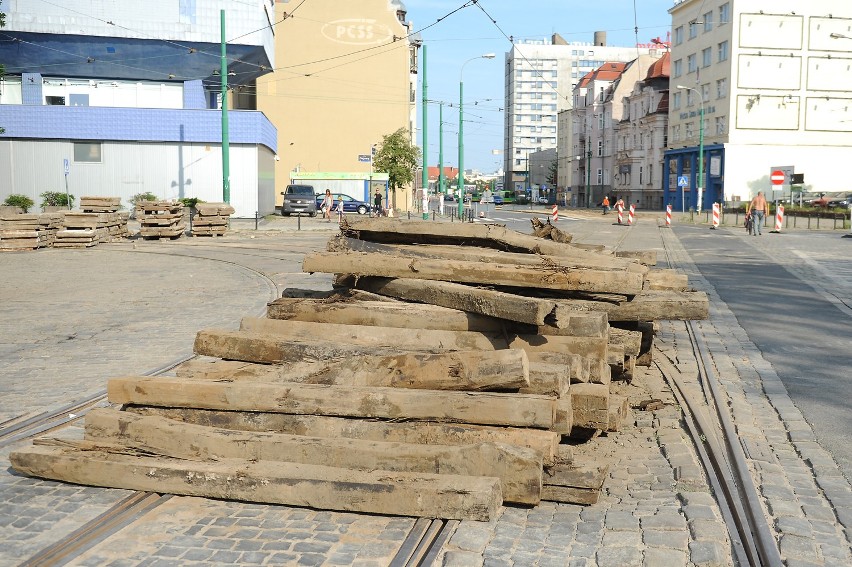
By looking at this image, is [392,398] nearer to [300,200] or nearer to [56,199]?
[56,199]

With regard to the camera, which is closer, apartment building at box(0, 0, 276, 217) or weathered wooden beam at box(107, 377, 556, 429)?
weathered wooden beam at box(107, 377, 556, 429)

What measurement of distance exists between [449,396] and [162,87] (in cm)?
4935

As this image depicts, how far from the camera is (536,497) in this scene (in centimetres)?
489

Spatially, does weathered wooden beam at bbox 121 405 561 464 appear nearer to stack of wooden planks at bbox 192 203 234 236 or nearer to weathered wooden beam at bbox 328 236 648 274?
weathered wooden beam at bbox 328 236 648 274

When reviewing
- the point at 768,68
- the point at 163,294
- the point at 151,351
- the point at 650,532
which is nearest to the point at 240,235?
the point at 163,294

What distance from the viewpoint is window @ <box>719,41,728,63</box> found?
223ft

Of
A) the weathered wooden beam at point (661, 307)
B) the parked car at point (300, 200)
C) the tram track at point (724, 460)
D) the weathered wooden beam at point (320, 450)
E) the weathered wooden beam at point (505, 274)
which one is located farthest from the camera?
the parked car at point (300, 200)

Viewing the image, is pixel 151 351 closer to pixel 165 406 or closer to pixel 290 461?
pixel 165 406

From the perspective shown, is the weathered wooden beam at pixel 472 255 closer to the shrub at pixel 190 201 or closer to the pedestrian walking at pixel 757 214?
the pedestrian walking at pixel 757 214

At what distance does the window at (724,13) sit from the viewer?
67.4m

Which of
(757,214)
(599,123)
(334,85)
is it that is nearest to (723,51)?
(334,85)

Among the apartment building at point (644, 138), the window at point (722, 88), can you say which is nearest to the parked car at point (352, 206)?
the window at point (722, 88)

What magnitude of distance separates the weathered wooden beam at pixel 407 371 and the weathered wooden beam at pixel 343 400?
0.12m

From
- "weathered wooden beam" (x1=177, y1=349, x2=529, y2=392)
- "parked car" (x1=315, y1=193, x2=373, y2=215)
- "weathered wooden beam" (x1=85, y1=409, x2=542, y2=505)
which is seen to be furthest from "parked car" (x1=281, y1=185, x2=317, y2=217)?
"weathered wooden beam" (x1=85, y1=409, x2=542, y2=505)
